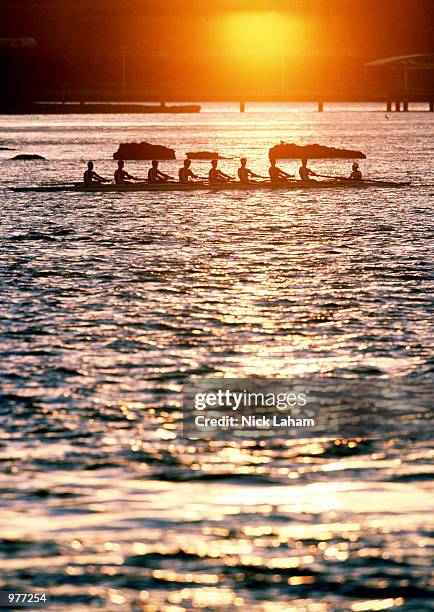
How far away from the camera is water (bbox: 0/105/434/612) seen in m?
17.1

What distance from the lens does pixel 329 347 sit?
30.7m

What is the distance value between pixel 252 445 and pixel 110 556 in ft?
18.0

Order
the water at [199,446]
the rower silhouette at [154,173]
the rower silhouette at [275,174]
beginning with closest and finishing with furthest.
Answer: the water at [199,446], the rower silhouette at [154,173], the rower silhouette at [275,174]

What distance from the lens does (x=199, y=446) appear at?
74.3ft

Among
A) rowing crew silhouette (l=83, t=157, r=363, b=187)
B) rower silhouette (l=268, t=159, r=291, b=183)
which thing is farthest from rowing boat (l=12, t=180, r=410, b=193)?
rower silhouette (l=268, t=159, r=291, b=183)

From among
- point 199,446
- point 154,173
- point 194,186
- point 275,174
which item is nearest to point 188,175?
point 194,186

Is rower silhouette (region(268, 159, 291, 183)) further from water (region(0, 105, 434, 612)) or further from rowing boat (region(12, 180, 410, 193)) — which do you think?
water (region(0, 105, 434, 612))

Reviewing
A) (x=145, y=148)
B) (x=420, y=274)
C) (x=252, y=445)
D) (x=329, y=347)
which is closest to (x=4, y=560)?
(x=252, y=445)

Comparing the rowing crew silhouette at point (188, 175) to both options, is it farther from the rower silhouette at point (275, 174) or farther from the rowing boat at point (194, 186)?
the rowing boat at point (194, 186)

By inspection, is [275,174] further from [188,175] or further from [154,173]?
[154,173]

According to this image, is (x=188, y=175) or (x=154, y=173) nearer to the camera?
(x=154, y=173)

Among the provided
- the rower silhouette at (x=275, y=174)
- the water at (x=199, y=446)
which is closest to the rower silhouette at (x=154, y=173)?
the rower silhouette at (x=275, y=174)

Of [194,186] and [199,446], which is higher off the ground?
[194,186]

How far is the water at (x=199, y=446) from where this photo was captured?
56.2ft
